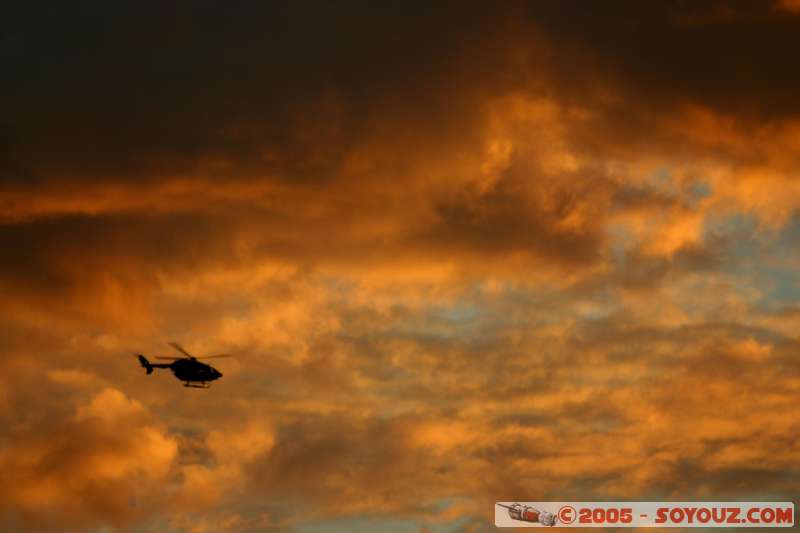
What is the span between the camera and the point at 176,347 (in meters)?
195

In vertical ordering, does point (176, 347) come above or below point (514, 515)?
above

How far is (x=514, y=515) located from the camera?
19962 centimetres

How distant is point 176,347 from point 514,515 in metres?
78.3
